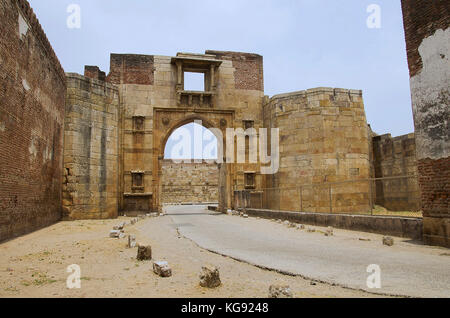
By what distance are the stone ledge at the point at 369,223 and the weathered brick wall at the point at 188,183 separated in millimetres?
26266

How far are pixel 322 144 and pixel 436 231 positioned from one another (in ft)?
31.5

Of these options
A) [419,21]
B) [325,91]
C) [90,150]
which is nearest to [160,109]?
[90,150]

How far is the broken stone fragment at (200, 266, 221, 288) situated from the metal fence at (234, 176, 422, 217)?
259 inches

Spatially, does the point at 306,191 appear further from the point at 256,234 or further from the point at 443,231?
the point at 443,231

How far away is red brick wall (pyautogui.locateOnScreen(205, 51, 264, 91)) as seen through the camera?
62.7ft

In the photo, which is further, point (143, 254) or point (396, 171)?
point (396, 171)

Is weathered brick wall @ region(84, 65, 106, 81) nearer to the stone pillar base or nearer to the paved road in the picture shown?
the paved road

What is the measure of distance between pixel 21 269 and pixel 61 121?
952cm

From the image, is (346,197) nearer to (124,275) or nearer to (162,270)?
(162,270)

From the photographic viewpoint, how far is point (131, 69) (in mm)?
17984

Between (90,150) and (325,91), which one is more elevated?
(325,91)

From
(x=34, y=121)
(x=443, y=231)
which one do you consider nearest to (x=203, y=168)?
(x=34, y=121)

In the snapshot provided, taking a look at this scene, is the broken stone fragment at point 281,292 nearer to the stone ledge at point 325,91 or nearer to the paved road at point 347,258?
the paved road at point 347,258
